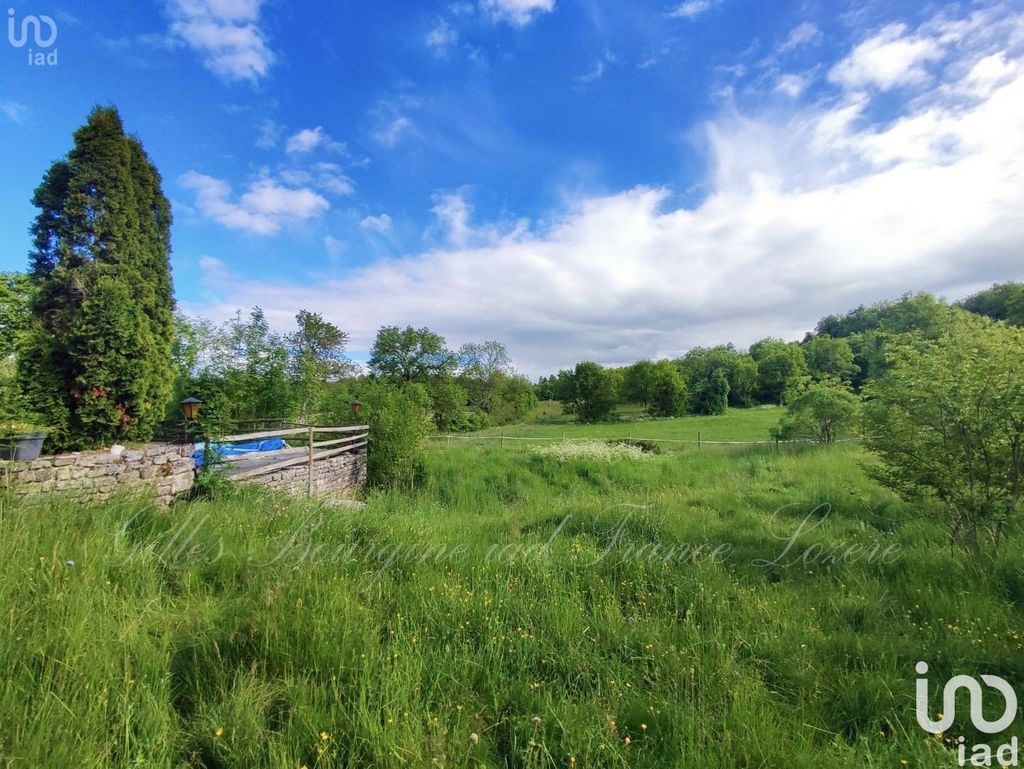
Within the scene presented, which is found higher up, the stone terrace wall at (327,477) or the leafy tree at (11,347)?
the leafy tree at (11,347)

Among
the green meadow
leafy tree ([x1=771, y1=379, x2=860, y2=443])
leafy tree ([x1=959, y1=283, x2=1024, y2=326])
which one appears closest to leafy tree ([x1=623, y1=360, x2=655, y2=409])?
the green meadow

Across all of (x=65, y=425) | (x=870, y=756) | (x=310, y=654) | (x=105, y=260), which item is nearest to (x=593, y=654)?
(x=870, y=756)

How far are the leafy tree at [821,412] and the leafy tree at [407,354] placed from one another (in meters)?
29.3

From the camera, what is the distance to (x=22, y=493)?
3.60m

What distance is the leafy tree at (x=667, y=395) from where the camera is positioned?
46219 millimetres

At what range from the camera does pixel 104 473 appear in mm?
4469

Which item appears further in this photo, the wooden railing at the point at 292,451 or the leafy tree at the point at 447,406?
the leafy tree at the point at 447,406

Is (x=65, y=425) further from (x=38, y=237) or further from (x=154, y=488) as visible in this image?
(x=38, y=237)

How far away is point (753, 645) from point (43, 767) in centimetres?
350

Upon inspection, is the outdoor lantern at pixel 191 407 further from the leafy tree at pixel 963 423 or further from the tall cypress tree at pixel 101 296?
the leafy tree at pixel 963 423

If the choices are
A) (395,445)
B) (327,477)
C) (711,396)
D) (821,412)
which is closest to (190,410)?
(327,477)

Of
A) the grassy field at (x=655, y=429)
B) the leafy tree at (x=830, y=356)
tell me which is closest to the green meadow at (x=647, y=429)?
the grassy field at (x=655, y=429)

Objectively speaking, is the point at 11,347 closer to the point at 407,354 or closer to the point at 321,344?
the point at 321,344

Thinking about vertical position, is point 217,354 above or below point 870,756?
above
